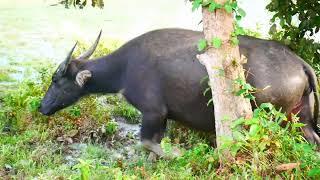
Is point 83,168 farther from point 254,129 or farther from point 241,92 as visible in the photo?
point 241,92

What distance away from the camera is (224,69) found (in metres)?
4.22

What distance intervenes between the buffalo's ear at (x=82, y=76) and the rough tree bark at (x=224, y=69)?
1788 millimetres

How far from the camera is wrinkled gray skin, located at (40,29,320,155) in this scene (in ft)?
16.2

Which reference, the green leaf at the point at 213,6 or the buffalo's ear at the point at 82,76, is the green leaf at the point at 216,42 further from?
the buffalo's ear at the point at 82,76

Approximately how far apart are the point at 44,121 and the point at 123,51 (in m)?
1.23

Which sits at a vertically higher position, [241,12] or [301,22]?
[241,12]

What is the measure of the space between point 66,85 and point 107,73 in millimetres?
489

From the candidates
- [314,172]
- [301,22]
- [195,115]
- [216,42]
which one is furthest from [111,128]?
[314,172]

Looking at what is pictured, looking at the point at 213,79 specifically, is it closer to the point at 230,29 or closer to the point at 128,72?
the point at 230,29

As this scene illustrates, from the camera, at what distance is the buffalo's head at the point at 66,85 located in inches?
230

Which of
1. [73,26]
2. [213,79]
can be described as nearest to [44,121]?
[213,79]

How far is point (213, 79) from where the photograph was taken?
4297mm

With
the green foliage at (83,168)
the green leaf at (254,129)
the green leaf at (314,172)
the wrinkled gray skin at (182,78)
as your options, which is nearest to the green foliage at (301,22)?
the wrinkled gray skin at (182,78)

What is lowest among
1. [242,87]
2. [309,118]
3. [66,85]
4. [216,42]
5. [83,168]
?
[66,85]
